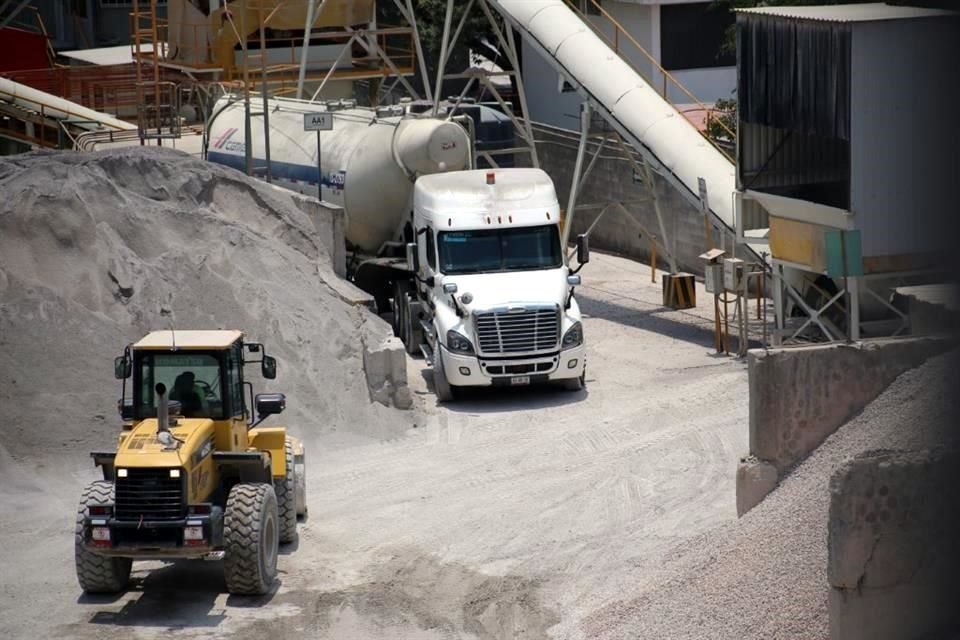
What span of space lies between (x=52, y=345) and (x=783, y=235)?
1048 centimetres

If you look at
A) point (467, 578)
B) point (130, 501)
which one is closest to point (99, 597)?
point (130, 501)

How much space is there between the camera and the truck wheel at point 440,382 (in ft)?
81.6

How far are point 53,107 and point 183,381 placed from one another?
25067 millimetres

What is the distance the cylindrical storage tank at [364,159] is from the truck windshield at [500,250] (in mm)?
3050

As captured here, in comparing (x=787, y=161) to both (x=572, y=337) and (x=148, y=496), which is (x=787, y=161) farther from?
(x=148, y=496)

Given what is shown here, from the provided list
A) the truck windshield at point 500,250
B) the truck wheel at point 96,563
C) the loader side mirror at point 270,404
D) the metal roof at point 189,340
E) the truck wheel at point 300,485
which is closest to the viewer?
the truck wheel at point 96,563

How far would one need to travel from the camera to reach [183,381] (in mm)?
16984

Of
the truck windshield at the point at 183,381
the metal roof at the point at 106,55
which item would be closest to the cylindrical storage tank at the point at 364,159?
the truck windshield at the point at 183,381

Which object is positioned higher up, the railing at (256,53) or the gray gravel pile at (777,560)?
the railing at (256,53)

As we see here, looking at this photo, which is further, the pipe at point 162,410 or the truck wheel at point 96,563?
the truck wheel at point 96,563

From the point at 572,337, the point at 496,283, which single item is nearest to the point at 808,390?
the point at 572,337

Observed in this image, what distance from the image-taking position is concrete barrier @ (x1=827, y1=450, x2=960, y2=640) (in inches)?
514

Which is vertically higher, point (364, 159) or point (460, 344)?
point (364, 159)

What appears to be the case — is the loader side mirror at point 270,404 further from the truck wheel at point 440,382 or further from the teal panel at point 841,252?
the truck wheel at point 440,382
